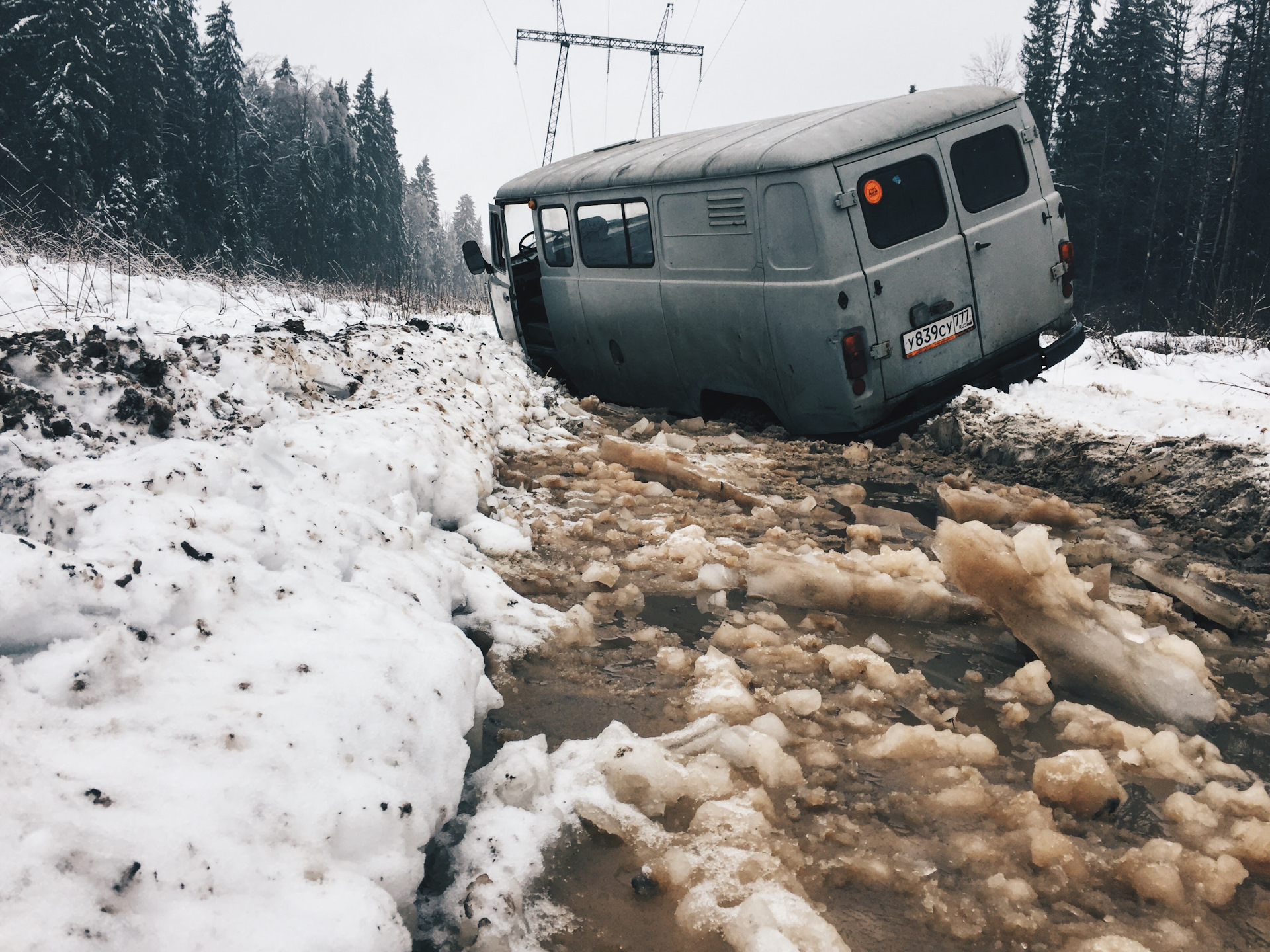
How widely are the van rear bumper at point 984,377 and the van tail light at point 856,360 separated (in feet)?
1.35

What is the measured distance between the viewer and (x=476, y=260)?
27.7 feet

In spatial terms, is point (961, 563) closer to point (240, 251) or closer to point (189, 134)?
point (240, 251)

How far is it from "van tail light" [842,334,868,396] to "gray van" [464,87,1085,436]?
10mm

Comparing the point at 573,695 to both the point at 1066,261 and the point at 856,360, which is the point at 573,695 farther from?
the point at 1066,261

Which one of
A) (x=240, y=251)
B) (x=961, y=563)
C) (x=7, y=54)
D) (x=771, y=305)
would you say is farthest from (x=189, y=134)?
(x=961, y=563)

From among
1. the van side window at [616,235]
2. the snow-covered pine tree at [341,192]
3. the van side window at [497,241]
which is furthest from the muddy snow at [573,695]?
the snow-covered pine tree at [341,192]

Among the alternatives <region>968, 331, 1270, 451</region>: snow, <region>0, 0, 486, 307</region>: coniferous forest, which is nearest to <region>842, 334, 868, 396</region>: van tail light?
<region>968, 331, 1270, 451</region>: snow

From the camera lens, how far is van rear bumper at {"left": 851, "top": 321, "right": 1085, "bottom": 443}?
5180mm

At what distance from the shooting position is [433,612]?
2.59 meters

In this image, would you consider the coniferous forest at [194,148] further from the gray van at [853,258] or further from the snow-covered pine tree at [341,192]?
the gray van at [853,258]

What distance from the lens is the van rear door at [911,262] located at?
4.74 meters

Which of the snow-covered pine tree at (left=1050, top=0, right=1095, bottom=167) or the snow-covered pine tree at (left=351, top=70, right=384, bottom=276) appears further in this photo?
the snow-covered pine tree at (left=351, top=70, right=384, bottom=276)

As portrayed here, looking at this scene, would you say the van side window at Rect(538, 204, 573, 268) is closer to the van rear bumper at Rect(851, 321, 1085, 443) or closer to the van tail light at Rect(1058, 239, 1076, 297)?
the van rear bumper at Rect(851, 321, 1085, 443)

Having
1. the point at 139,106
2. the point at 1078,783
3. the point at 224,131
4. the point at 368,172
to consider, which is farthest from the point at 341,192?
the point at 1078,783
